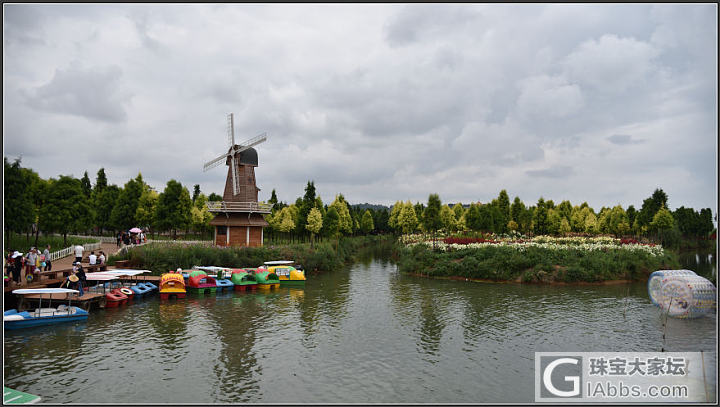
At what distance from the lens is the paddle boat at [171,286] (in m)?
26.9

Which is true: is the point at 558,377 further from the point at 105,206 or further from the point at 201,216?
the point at 105,206

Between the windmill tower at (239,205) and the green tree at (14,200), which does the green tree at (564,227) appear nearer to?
the windmill tower at (239,205)

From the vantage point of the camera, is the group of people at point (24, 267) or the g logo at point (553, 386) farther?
the group of people at point (24, 267)

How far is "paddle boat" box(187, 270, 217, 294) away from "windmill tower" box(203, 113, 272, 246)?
42.7 ft

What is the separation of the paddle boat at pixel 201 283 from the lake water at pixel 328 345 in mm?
1957

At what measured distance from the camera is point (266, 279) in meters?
31.8

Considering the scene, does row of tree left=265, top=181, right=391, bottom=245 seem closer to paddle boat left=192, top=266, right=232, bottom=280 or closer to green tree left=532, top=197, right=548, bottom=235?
paddle boat left=192, top=266, right=232, bottom=280

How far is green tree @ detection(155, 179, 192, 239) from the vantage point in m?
50.6

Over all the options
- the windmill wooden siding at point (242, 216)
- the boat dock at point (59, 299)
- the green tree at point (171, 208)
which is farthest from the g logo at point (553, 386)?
the green tree at point (171, 208)

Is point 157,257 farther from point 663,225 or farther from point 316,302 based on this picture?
point 663,225

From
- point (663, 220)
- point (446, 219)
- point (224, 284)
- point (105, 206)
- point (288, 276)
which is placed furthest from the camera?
point (446, 219)

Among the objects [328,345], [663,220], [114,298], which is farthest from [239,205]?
[663,220]

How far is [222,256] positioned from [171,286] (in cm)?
1019

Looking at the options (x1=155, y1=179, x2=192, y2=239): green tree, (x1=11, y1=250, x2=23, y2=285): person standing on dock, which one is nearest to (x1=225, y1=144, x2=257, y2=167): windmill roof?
(x1=155, y1=179, x2=192, y2=239): green tree
